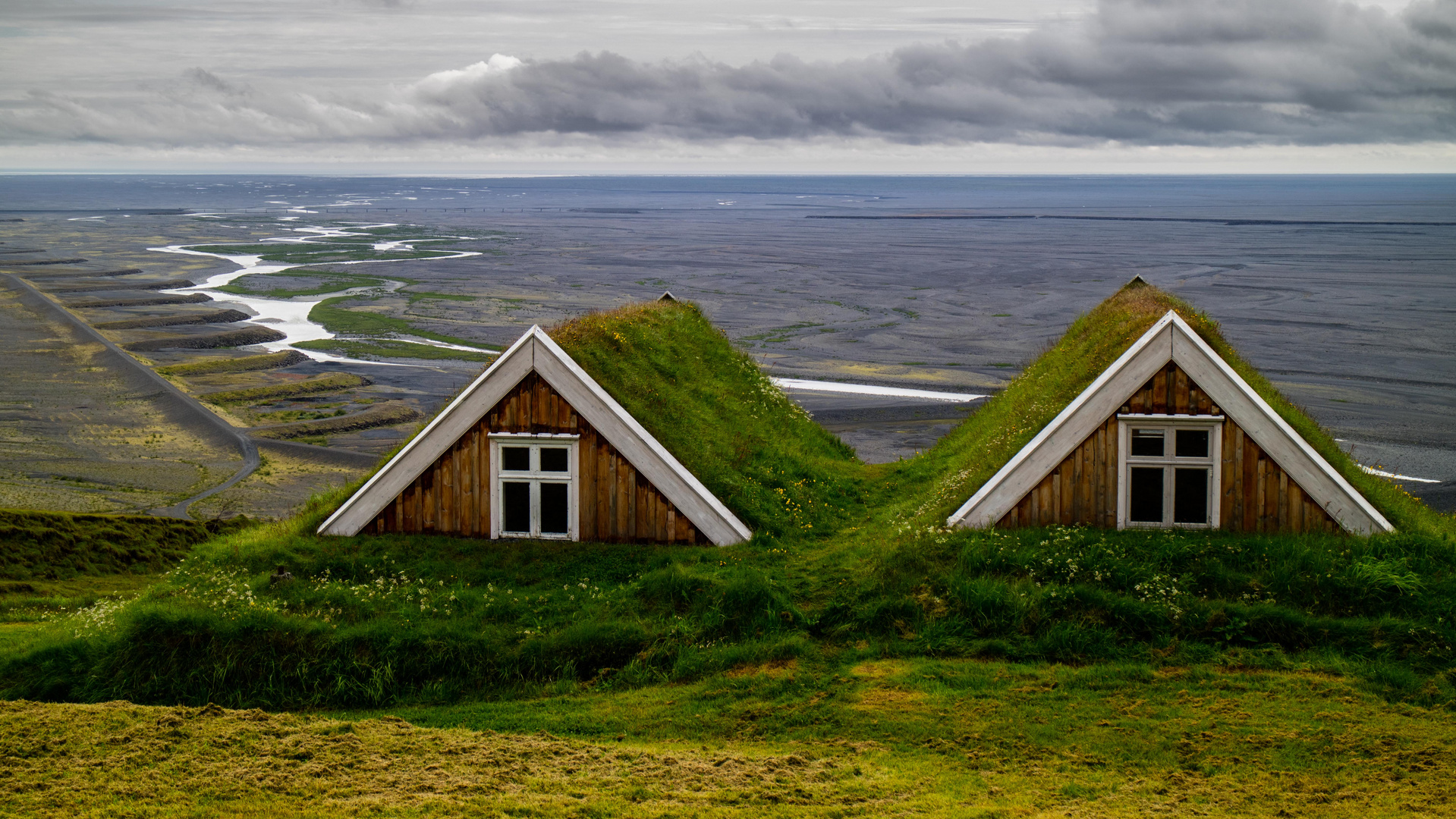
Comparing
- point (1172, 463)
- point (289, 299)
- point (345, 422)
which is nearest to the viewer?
point (1172, 463)

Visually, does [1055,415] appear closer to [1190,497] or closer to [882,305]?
[1190,497]

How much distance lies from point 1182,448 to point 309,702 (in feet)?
36.7

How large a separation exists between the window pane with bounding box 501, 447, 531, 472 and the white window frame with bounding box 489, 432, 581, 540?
0.21 feet

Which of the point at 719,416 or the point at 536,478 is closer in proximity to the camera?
the point at 536,478

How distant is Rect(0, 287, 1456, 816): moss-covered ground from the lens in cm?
1034

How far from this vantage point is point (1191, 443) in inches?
614

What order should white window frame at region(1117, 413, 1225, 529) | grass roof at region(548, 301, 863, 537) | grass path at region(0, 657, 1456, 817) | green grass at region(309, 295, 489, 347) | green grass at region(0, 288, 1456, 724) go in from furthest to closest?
1. green grass at region(309, 295, 489, 347)
2. grass roof at region(548, 301, 863, 537)
3. white window frame at region(1117, 413, 1225, 529)
4. green grass at region(0, 288, 1456, 724)
5. grass path at region(0, 657, 1456, 817)

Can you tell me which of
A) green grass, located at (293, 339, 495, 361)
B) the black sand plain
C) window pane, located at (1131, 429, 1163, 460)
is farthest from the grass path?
green grass, located at (293, 339, 495, 361)

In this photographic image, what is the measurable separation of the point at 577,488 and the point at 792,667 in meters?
4.20

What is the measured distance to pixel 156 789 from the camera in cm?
1023

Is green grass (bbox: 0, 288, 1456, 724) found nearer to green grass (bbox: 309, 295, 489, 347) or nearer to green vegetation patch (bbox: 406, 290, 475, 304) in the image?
green grass (bbox: 309, 295, 489, 347)

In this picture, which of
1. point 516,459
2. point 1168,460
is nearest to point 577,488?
point 516,459

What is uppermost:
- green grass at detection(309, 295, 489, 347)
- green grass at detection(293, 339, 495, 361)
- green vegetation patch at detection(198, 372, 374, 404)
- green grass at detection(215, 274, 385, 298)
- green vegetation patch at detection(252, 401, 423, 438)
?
green grass at detection(215, 274, 385, 298)

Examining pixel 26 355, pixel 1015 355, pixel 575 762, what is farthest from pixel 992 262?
pixel 575 762
